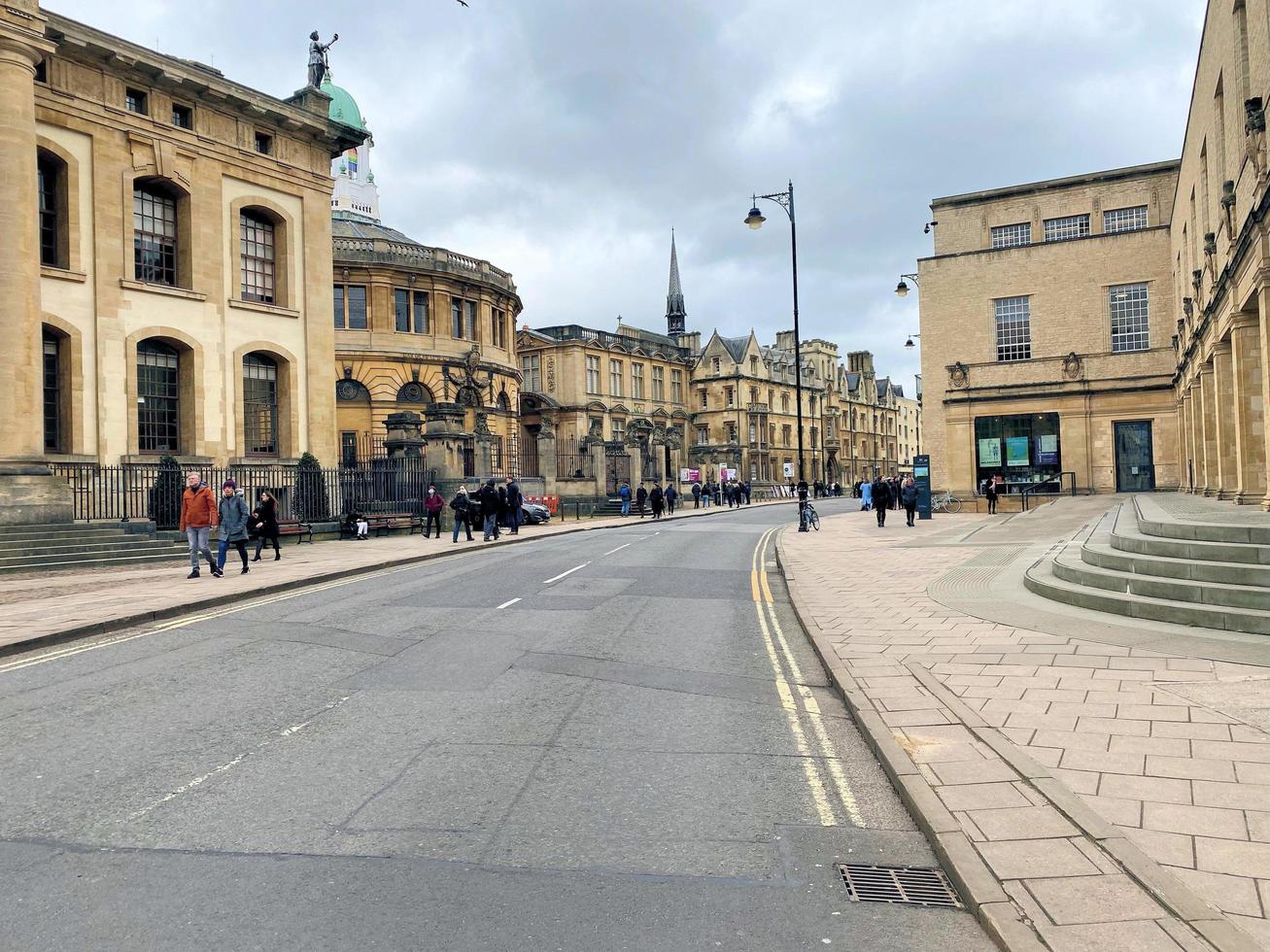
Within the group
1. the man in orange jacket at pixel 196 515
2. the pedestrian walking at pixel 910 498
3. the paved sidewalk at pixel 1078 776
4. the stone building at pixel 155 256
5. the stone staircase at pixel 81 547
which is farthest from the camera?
the pedestrian walking at pixel 910 498

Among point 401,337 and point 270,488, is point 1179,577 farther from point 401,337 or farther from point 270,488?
point 401,337

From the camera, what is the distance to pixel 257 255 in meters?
31.2

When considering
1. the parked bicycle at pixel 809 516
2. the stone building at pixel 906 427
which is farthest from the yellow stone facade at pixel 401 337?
the stone building at pixel 906 427

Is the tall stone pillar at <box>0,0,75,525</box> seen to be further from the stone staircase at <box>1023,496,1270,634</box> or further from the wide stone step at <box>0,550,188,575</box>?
the stone staircase at <box>1023,496,1270,634</box>

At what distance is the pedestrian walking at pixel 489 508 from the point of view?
2830 centimetres

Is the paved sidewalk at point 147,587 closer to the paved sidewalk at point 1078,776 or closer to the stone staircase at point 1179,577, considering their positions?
the paved sidewalk at point 1078,776

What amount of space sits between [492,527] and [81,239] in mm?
13754

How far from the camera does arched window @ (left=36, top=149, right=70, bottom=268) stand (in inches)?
993

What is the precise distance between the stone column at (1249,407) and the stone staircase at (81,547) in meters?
22.3

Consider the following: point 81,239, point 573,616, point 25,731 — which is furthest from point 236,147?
point 25,731

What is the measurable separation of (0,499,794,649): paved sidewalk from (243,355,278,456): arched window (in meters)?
6.89

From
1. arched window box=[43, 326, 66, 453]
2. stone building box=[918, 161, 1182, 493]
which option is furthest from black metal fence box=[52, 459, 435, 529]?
stone building box=[918, 161, 1182, 493]

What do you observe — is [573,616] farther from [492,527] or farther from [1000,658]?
[492,527]

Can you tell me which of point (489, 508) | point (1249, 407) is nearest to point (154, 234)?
point (489, 508)
